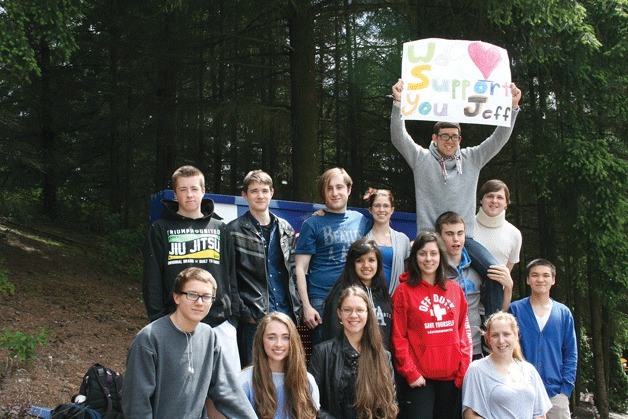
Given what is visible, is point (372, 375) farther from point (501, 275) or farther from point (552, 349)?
point (552, 349)

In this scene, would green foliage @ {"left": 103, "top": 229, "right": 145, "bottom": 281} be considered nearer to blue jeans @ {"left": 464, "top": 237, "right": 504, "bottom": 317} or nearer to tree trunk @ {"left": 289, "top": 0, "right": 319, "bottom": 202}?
tree trunk @ {"left": 289, "top": 0, "right": 319, "bottom": 202}

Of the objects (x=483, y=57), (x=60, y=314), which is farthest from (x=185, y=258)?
(x=60, y=314)

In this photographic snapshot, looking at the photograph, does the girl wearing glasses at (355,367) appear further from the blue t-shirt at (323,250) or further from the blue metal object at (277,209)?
the blue metal object at (277,209)

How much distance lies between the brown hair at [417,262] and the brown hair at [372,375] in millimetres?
450

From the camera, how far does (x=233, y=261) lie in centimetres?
462

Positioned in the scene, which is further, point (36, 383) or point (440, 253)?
point (36, 383)

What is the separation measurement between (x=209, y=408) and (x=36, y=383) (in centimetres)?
370

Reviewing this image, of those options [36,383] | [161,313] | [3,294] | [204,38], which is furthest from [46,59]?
[161,313]

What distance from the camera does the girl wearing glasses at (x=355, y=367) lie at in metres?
4.33

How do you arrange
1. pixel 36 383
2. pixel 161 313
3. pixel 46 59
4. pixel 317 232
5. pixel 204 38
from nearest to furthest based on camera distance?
pixel 161 313 → pixel 317 232 → pixel 36 383 → pixel 204 38 → pixel 46 59

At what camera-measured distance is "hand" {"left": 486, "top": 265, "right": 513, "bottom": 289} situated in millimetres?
4957

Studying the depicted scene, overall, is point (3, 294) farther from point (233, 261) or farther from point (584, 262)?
point (584, 262)

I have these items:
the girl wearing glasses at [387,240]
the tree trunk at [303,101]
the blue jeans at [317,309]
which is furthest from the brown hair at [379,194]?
the tree trunk at [303,101]

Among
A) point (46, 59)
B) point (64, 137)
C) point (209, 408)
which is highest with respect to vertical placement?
point (46, 59)
